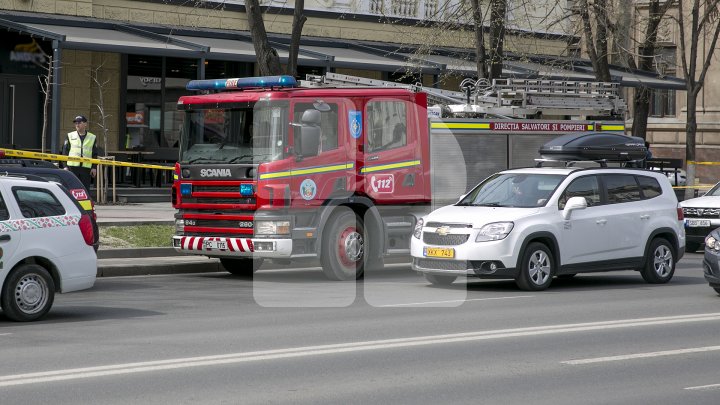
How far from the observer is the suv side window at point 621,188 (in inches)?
690

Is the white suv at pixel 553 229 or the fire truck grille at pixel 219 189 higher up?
the fire truck grille at pixel 219 189

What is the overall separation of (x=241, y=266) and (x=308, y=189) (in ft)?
8.39

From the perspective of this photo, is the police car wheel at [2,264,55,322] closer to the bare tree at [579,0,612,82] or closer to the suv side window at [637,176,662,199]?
the suv side window at [637,176,662,199]

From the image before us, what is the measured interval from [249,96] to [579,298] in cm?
533

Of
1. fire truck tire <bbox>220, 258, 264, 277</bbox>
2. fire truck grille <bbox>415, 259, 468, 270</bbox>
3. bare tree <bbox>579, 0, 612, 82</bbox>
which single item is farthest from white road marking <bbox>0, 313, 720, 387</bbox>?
bare tree <bbox>579, 0, 612, 82</bbox>

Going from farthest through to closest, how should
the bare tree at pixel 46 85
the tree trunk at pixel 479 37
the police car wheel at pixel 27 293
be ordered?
1. the bare tree at pixel 46 85
2. the tree trunk at pixel 479 37
3. the police car wheel at pixel 27 293

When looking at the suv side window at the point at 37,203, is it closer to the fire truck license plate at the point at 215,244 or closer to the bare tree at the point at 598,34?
the fire truck license plate at the point at 215,244

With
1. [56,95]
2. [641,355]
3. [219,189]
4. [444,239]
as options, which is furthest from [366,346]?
[56,95]

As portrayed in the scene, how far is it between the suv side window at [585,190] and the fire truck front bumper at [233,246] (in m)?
3.84

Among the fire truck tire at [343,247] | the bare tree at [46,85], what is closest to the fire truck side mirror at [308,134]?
the fire truck tire at [343,247]

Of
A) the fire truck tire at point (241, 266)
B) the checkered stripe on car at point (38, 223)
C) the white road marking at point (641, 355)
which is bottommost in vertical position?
the white road marking at point (641, 355)

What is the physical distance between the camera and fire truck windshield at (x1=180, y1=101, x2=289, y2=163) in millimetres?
17062

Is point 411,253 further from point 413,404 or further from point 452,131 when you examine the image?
point 413,404

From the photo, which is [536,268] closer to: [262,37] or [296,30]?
[262,37]
